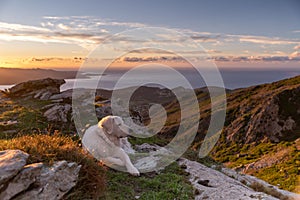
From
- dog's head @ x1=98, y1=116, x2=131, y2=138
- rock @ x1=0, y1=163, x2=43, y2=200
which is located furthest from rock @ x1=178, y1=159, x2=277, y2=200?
rock @ x1=0, y1=163, x2=43, y2=200

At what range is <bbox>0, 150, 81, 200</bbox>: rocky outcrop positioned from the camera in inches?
242

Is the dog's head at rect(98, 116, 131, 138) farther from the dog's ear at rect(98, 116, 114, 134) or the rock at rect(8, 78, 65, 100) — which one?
the rock at rect(8, 78, 65, 100)

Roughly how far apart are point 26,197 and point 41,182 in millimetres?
473

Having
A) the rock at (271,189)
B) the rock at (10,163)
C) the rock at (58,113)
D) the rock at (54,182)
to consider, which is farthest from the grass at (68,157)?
the rock at (58,113)

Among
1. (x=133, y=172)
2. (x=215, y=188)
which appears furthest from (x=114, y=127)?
(x=215, y=188)

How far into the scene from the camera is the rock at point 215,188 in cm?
1013

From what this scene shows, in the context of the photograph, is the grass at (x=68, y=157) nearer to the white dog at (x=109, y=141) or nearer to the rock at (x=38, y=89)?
the white dog at (x=109, y=141)

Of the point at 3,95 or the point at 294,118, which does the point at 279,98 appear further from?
the point at 3,95

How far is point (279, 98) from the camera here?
7762 centimetres

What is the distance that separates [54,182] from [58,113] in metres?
15.0

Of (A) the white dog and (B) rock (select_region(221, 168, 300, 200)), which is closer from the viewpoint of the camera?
(A) the white dog

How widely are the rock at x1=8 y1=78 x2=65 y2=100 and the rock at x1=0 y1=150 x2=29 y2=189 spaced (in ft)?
83.7

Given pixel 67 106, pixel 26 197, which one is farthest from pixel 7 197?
pixel 67 106

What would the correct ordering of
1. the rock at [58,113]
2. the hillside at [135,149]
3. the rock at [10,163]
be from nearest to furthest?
the rock at [10,163] < the hillside at [135,149] < the rock at [58,113]
